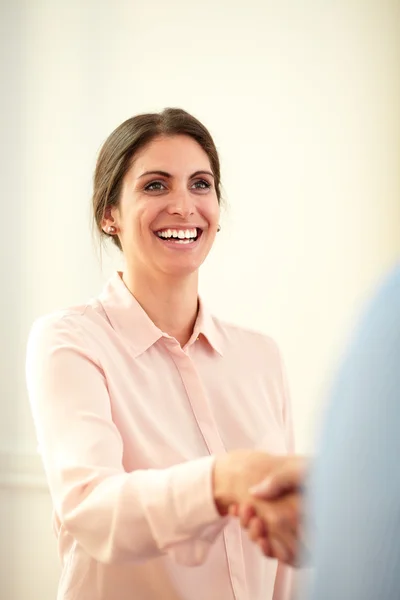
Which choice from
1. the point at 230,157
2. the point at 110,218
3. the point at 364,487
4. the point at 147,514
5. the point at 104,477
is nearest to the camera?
the point at 364,487

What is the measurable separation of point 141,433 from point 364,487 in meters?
1.13

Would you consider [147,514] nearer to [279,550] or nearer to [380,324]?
[279,550]

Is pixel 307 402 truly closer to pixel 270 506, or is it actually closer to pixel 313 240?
pixel 313 240

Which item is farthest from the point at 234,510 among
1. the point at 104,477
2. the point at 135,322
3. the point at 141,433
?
the point at 135,322

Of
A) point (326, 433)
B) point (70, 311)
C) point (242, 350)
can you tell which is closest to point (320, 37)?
point (242, 350)

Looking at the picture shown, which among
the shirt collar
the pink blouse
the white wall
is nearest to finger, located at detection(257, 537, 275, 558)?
the pink blouse

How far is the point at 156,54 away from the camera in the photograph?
107 inches

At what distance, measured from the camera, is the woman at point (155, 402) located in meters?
0.99

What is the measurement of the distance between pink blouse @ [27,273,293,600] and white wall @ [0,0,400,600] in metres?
0.82

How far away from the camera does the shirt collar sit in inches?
63.1

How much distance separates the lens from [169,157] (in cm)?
174

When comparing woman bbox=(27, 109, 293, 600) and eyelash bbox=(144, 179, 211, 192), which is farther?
eyelash bbox=(144, 179, 211, 192)

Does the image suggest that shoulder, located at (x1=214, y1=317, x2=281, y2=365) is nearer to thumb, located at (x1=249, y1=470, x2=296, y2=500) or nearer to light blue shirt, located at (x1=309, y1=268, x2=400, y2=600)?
thumb, located at (x1=249, y1=470, x2=296, y2=500)

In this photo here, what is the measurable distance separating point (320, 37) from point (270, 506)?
2.10 meters
